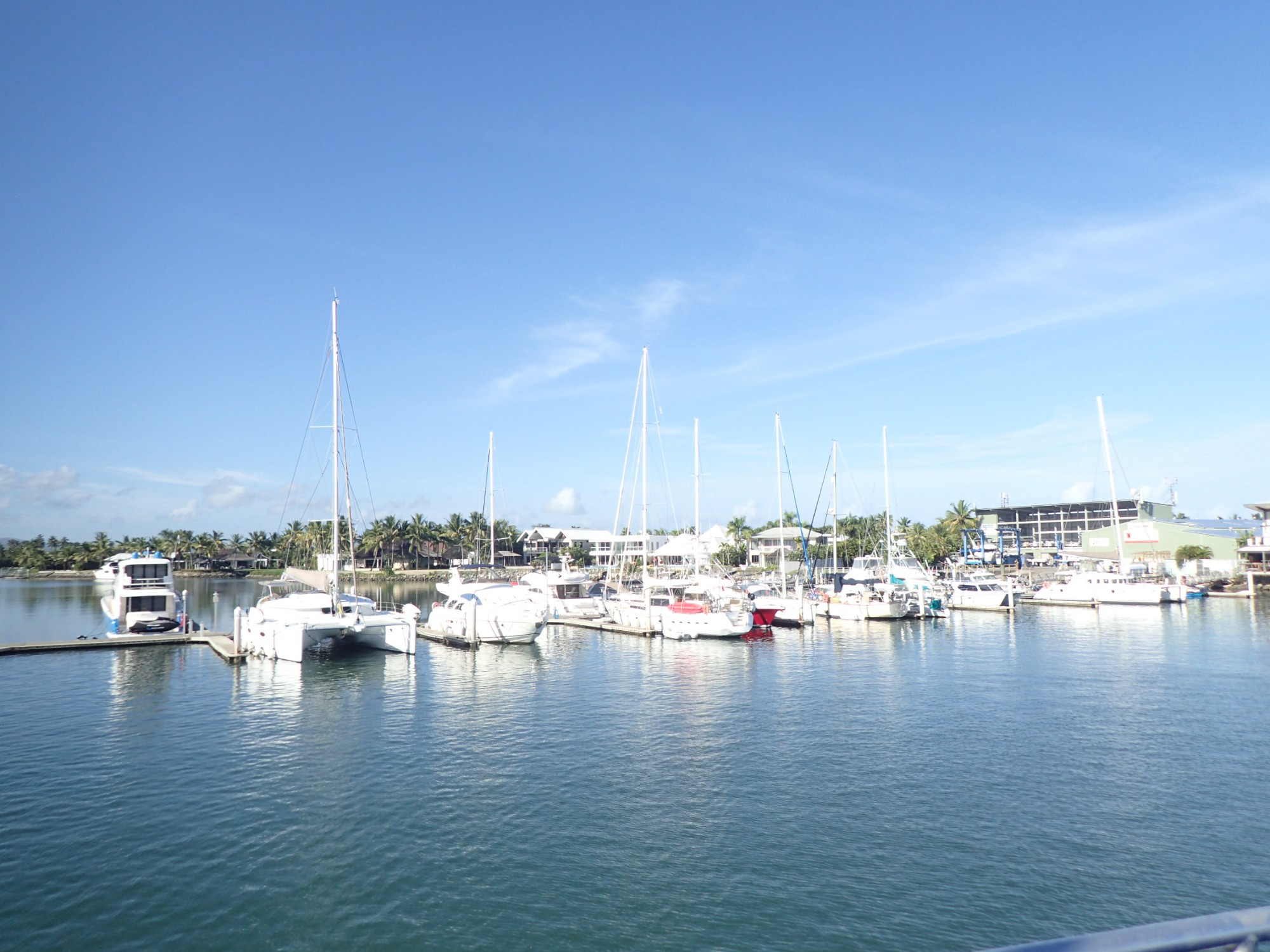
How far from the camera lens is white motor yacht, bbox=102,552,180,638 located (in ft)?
184

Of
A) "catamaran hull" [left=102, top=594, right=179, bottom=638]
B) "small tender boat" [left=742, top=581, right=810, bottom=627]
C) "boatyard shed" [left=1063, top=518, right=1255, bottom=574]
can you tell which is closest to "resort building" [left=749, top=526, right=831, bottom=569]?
"boatyard shed" [left=1063, top=518, right=1255, bottom=574]

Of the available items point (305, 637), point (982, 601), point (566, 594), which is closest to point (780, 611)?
point (566, 594)

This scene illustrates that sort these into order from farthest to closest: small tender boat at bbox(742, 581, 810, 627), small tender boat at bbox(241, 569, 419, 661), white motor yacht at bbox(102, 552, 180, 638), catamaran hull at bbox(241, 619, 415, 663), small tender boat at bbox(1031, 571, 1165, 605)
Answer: small tender boat at bbox(1031, 571, 1165, 605) < small tender boat at bbox(742, 581, 810, 627) < white motor yacht at bbox(102, 552, 180, 638) < small tender boat at bbox(241, 569, 419, 661) < catamaran hull at bbox(241, 619, 415, 663)

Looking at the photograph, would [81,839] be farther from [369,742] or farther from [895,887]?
[895,887]

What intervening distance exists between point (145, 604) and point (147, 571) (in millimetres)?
2358

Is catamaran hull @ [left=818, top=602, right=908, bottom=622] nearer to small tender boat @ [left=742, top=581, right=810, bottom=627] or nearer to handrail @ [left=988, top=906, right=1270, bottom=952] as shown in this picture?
small tender boat @ [left=742, top=581, right=810, bottom=627]

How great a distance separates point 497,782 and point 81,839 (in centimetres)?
1063

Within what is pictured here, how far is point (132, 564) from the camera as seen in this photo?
56781mm

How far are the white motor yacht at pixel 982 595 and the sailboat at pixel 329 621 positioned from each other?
2320 inches

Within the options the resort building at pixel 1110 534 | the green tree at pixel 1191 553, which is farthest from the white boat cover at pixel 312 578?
the green tree at pixel 1191 553

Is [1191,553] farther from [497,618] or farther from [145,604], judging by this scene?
[145,604]

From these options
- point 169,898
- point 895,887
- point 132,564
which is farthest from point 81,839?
point 132,564

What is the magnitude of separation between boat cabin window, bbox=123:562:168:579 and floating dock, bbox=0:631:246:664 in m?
5.58

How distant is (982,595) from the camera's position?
3268 inches
